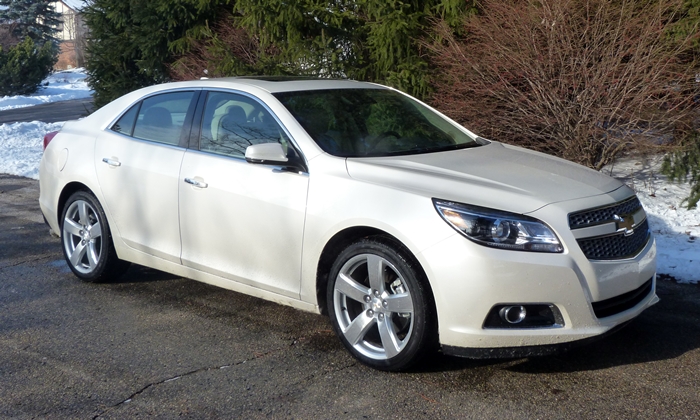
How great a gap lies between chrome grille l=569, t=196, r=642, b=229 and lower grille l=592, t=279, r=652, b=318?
0.41 metres

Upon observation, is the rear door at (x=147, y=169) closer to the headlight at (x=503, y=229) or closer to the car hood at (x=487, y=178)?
the car hood at (x=487, y=178)

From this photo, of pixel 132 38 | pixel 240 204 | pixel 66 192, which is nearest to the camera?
pixel 240 204

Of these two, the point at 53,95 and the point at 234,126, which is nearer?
the point at 234,126

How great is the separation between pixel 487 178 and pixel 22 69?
125ft

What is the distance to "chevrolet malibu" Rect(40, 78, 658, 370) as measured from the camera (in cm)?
400

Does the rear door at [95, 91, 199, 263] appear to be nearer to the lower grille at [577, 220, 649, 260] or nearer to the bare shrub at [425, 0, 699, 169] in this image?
the lower grille at [577, 220, 649, 260]

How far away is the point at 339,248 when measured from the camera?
14.9 feet

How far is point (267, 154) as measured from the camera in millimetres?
4707

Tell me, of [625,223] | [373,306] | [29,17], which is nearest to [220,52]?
[373,306]

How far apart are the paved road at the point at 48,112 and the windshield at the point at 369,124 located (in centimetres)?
1926

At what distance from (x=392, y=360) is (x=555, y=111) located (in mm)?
4860

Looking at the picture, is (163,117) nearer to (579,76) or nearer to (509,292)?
(509,292)

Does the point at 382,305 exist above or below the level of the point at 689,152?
below

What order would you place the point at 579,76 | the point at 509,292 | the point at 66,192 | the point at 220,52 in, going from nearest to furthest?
the point at 509,292
the point at 66,192
the point at 579,76
the point at 220,52
